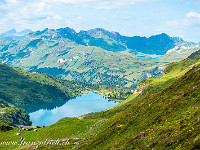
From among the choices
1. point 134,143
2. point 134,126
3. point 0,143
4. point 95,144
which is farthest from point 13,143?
point 134,143

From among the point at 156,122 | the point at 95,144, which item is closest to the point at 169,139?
the point at 156,122

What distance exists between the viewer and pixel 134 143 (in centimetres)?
3850

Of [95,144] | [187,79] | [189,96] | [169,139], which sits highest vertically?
[187,79]

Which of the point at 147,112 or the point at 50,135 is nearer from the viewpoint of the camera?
the point at 147,112

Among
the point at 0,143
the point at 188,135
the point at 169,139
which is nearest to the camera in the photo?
the point at 188,135

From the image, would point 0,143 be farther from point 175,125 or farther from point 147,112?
point 175,125

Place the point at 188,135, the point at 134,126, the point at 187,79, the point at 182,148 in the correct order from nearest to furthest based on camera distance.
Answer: the point at 182,148 < the point at 188,135 < the point at 134,126 < the point at 187,79

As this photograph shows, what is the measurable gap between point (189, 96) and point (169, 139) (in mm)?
18718

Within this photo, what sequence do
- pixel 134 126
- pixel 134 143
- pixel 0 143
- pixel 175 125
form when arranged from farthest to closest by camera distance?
1. pixel 0 143
2. pixel 134 126
3. pixel 134 143
4. pixel 175 125

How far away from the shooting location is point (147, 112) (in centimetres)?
5403

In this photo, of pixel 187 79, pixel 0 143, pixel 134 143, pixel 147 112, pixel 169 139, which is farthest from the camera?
pixel 0 143

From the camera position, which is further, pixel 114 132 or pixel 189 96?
pixel 114 132

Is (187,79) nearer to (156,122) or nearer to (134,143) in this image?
(156,122)

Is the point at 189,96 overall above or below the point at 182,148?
above
